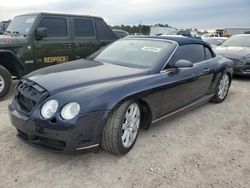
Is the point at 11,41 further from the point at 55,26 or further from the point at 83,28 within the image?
the point at 83,28

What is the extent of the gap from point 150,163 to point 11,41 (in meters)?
4.23

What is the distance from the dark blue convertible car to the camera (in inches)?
122

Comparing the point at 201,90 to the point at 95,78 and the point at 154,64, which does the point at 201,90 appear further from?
the point at 95,78

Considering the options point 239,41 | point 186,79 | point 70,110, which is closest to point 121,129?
point 70,110

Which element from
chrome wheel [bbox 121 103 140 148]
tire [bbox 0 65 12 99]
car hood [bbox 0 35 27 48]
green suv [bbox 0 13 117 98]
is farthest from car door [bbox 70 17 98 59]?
chrome wheel [bbox 121 103 140 148]

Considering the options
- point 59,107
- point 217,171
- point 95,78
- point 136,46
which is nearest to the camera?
point 59,107

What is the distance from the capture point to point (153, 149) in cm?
385

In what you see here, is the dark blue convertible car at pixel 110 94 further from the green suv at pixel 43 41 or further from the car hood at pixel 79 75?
the green suv at pixel 43 41

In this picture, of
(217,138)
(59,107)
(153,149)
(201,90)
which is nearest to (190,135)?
(217,138)

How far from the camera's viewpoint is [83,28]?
751 cm

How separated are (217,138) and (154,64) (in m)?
1.43

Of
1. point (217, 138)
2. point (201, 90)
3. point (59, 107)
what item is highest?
point (59, 107)

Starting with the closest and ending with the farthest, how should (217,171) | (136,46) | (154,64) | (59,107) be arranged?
(59,107) → (217,171) → (154,64) → (136,46)

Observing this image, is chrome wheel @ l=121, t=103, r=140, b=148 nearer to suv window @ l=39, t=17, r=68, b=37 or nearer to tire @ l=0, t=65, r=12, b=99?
tire @ l=0, t=65, r=12, b=99
